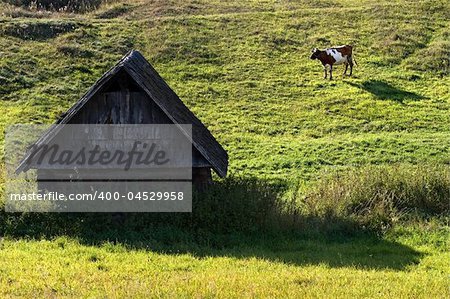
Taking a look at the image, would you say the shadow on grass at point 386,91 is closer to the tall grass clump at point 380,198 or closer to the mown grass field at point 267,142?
the mown grass field at point 267,142

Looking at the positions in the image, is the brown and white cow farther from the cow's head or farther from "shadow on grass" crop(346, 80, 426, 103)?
"shadow on grass" crop(346, 80, 426, 103)

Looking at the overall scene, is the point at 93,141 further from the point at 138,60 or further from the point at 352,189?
the point at 352,189

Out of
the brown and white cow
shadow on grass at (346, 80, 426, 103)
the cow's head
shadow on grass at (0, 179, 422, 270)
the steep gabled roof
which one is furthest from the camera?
the cow's head

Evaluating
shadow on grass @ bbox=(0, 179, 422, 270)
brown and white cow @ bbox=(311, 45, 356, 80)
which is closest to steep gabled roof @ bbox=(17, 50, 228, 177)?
shadow on grass @ bbox=(0, 179, 422, 270)

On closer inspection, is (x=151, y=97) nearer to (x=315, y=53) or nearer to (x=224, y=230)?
(x=224, y=230)

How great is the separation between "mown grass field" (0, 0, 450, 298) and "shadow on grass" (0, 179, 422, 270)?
37mm

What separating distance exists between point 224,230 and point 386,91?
801 inches

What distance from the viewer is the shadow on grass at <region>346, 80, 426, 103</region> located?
29.8m

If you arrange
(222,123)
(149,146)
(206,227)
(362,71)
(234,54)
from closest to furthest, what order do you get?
(206,227) → (149,146) → (222,123) → (362,71) → (234,54)

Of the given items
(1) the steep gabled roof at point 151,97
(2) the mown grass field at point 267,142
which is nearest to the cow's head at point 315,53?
(2) the mown grass field at point 267,142

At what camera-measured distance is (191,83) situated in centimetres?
3256

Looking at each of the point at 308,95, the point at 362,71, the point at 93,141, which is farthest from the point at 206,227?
the point at 362,71

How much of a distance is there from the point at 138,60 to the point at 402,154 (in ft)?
35.8

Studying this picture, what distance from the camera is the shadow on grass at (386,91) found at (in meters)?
29.8
